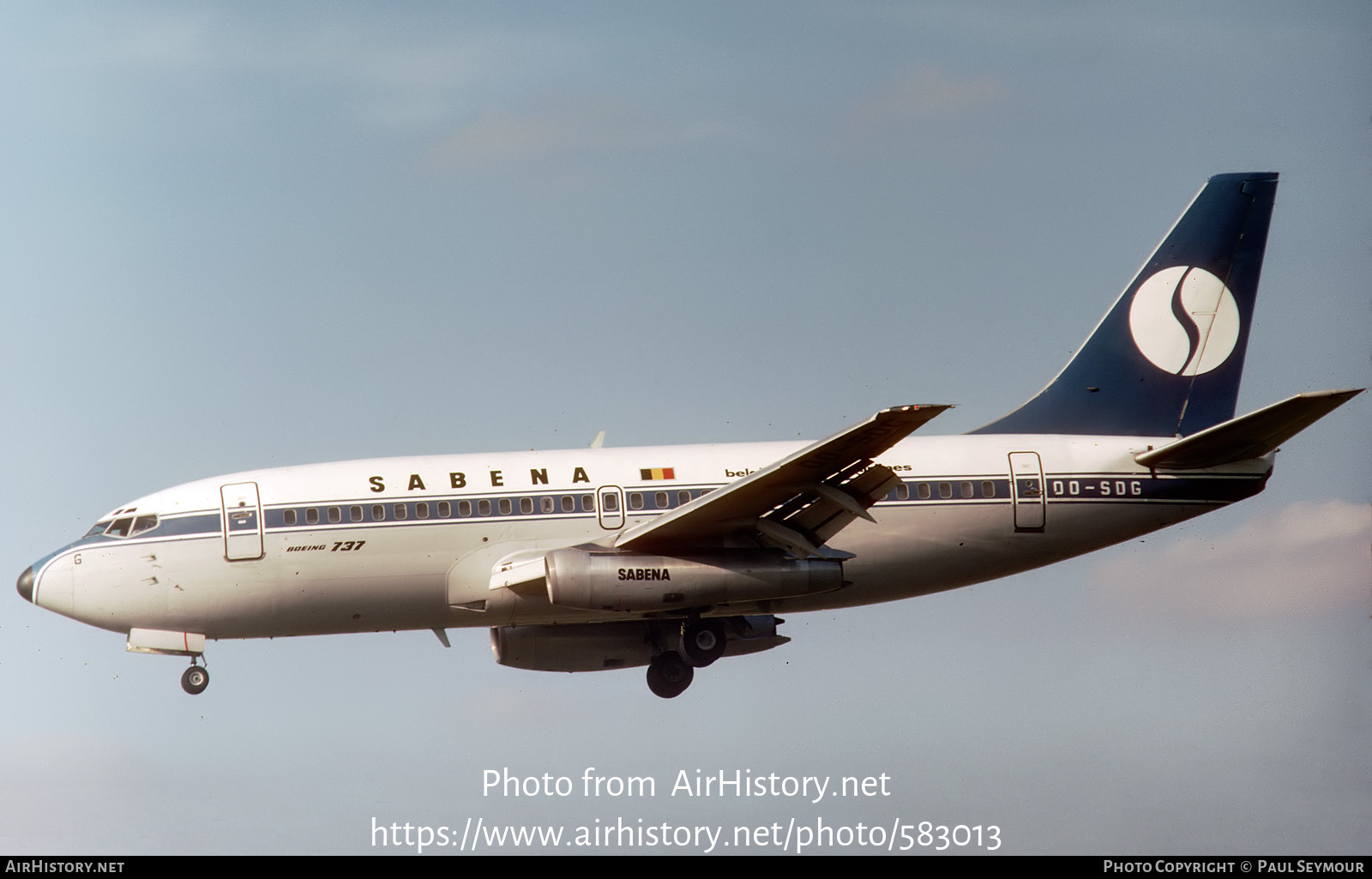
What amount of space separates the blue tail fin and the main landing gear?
6.70 metres

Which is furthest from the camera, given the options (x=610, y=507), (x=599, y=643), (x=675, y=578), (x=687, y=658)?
(x=599, y=643)

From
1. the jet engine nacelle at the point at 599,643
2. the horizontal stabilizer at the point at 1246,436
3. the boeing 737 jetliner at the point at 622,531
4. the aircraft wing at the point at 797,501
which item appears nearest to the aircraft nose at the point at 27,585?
the boeing 737 jetliner at the point at 622,531

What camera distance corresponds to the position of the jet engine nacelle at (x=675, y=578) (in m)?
25.0

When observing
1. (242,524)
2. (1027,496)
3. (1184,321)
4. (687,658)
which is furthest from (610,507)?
(1184,321)

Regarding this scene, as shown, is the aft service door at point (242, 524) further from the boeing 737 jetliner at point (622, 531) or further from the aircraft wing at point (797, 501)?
the aircraft wing at point (797, 501)

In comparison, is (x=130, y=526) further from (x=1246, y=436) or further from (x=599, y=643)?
(x=1246, y=436)

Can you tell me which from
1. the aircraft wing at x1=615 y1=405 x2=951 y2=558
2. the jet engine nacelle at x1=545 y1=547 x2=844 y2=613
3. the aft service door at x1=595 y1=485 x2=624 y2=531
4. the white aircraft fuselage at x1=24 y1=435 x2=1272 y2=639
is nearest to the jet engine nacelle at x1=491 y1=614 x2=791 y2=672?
the white aircraft fuselage at x1=24 y1=435 x2=1272 y2=639

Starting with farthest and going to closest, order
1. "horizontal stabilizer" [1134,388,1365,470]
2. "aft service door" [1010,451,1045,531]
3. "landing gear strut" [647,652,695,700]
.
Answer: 1. "landing gear strut" [647,652,695,700]
2. "aft service door" [1010,451,1045,531]
3. "horizontal stabilizer" [1134,388,1365,470]

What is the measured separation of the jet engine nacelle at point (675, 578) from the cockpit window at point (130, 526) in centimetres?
726

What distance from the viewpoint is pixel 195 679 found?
26.6m

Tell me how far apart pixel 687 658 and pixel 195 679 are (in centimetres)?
891

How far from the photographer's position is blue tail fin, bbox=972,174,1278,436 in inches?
1179

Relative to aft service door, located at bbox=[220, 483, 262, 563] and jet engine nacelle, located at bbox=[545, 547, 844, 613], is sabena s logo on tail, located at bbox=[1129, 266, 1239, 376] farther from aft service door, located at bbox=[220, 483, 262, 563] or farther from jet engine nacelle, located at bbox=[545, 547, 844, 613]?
aft service door, located at bbox=[220, 483, 262, 563]

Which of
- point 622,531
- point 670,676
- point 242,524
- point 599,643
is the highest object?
point 242,524
